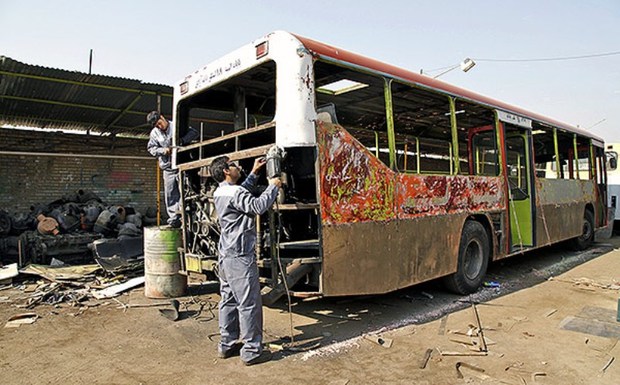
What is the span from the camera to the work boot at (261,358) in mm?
3664

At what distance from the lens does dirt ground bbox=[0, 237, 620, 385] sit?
138 inches

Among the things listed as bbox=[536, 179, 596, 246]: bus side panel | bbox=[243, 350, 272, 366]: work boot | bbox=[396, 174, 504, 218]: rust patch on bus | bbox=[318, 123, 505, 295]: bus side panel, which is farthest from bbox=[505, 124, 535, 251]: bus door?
bbox=[243, 350, 272, 366]: work boot

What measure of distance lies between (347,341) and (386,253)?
102 centimetres

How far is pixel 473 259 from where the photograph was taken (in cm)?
637

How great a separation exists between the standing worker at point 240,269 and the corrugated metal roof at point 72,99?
506cm

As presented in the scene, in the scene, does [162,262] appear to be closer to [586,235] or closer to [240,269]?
[240,269]

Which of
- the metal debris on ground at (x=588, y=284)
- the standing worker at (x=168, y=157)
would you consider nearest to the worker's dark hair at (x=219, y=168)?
the standing worker at (x=168, y=157)

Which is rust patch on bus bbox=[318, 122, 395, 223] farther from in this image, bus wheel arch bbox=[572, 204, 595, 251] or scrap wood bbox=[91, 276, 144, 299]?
bus wheel arch bbox=[572, 204, 595, 251]

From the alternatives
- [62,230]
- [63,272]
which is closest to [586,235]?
[63,272]

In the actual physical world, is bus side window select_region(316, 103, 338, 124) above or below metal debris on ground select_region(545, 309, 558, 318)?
above

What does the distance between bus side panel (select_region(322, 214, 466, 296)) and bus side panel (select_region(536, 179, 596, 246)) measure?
3.14m

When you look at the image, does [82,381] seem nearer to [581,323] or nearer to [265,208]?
[265,208]

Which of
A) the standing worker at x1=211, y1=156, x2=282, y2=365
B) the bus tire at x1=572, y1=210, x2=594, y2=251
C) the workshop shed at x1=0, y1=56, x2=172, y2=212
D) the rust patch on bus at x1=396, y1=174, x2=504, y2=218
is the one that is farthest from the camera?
the bus tire at x1=572, y1=210, x2=594, y2=251

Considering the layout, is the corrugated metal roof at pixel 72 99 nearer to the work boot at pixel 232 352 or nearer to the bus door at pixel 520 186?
the work boot at pixel 232 352
